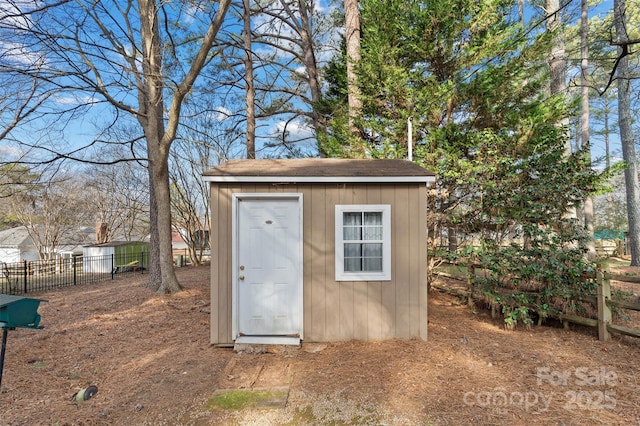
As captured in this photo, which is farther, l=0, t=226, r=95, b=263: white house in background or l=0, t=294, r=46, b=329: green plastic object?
l=0, t=226, r=95, b=263: white house in background

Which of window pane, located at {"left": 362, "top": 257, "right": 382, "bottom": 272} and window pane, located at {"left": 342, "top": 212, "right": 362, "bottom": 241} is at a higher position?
window pane, located at {"left": 342, "top": 212, "right": 362, "bottom": 241}

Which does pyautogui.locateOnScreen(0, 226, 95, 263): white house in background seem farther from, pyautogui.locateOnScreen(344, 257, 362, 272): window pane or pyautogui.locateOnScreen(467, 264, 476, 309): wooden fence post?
pyautogui.locateOnScreen(467, 264, 476, 309): wooden fence post

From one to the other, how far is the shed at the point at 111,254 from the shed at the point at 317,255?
1193 cm

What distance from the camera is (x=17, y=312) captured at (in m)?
2.44

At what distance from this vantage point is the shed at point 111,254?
1449 cm

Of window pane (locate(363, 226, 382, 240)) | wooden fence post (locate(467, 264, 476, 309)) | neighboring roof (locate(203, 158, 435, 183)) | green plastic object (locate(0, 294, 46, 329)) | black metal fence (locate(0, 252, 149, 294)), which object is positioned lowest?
black metal fence (locate(0, 252, 149, 294))

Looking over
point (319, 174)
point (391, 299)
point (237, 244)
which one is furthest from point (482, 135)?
point (237, 244)

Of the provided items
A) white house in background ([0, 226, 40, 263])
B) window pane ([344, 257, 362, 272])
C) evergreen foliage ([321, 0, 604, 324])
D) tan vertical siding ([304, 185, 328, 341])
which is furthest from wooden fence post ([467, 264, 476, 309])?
white house in background ([0, 226, 40, 263])

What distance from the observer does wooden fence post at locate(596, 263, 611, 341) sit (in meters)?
4.20

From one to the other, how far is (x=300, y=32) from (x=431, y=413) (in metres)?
12.6

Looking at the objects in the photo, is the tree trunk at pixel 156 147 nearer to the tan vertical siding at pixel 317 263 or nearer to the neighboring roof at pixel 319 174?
the neighboring roof at pixel 319 174

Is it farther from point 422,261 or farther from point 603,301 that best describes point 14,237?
point 603,301

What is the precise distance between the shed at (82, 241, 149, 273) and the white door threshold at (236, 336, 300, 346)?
1196 cm

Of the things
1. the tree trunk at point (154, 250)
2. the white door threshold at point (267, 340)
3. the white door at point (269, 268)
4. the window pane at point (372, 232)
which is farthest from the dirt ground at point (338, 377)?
the tree trunk at point (154, 250)
